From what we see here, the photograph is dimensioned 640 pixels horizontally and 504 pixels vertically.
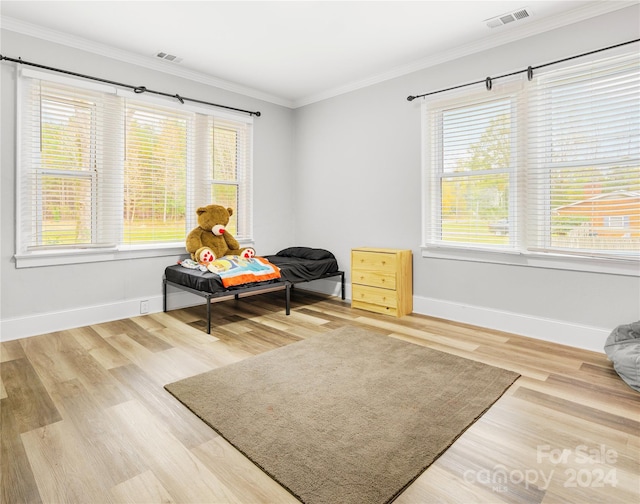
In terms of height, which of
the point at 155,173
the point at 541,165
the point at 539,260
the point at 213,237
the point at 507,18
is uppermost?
the point at 507,18

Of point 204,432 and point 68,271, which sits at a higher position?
point 68,271

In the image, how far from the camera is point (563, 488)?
1.46m

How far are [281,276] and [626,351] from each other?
9.62 ft

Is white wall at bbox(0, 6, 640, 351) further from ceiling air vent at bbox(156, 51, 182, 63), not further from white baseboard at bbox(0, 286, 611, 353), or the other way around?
ceiling air vent at bbox(156, 51, 182, 63)

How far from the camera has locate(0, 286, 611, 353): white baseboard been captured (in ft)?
9.96

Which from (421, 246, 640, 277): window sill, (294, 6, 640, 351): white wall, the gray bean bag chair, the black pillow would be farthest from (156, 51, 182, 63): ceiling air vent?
the gray bean bag chair

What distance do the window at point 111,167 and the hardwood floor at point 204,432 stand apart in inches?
40.9

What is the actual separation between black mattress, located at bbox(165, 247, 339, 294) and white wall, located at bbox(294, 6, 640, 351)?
0.29 metres

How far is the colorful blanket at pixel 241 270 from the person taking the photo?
141 inches

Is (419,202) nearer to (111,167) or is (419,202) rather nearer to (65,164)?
(111,167)

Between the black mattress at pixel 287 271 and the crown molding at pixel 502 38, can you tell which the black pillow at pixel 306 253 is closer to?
the black mattress at pixel 287 271

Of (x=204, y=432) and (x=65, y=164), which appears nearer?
(x=204, y=432)

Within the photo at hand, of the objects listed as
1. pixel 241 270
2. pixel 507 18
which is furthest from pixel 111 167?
pixel 507 18

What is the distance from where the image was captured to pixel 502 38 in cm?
332
